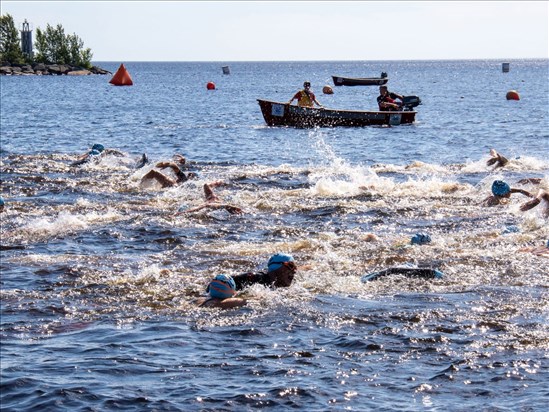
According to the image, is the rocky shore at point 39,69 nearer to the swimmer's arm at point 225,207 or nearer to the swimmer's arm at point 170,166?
the swimmer's arm at point 170,166

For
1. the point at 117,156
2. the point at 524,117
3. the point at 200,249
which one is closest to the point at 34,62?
the point at 524,117

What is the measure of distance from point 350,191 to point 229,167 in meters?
7.60

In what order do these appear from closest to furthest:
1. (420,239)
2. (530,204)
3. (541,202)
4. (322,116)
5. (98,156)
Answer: (420,239) < (541,202) < (530,204) < (98,156) < (322,116)

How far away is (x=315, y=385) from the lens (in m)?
9.28

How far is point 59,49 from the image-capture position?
164m

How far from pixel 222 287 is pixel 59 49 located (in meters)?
160

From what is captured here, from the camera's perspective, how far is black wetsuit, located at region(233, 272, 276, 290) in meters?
12.5

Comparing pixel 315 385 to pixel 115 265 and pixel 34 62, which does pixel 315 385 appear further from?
pixel 34 62

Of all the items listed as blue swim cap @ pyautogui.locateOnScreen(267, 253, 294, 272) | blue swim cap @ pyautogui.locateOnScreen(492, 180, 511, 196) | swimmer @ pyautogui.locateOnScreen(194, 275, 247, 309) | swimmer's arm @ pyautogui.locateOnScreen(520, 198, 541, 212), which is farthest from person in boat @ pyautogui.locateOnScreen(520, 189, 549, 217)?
swimmer @ pyautogui.locateOnScreen(194, 275, 247, 309)

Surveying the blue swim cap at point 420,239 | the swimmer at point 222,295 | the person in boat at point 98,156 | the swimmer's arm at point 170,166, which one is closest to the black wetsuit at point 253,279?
the swimmer at point 222,295

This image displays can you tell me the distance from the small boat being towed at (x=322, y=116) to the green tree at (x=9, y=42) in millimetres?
116556

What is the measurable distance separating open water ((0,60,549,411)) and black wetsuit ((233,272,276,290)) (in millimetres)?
140

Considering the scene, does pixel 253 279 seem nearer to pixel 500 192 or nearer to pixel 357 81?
pixel 500 192

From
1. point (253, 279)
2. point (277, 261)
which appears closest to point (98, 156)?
point (253, 279)
